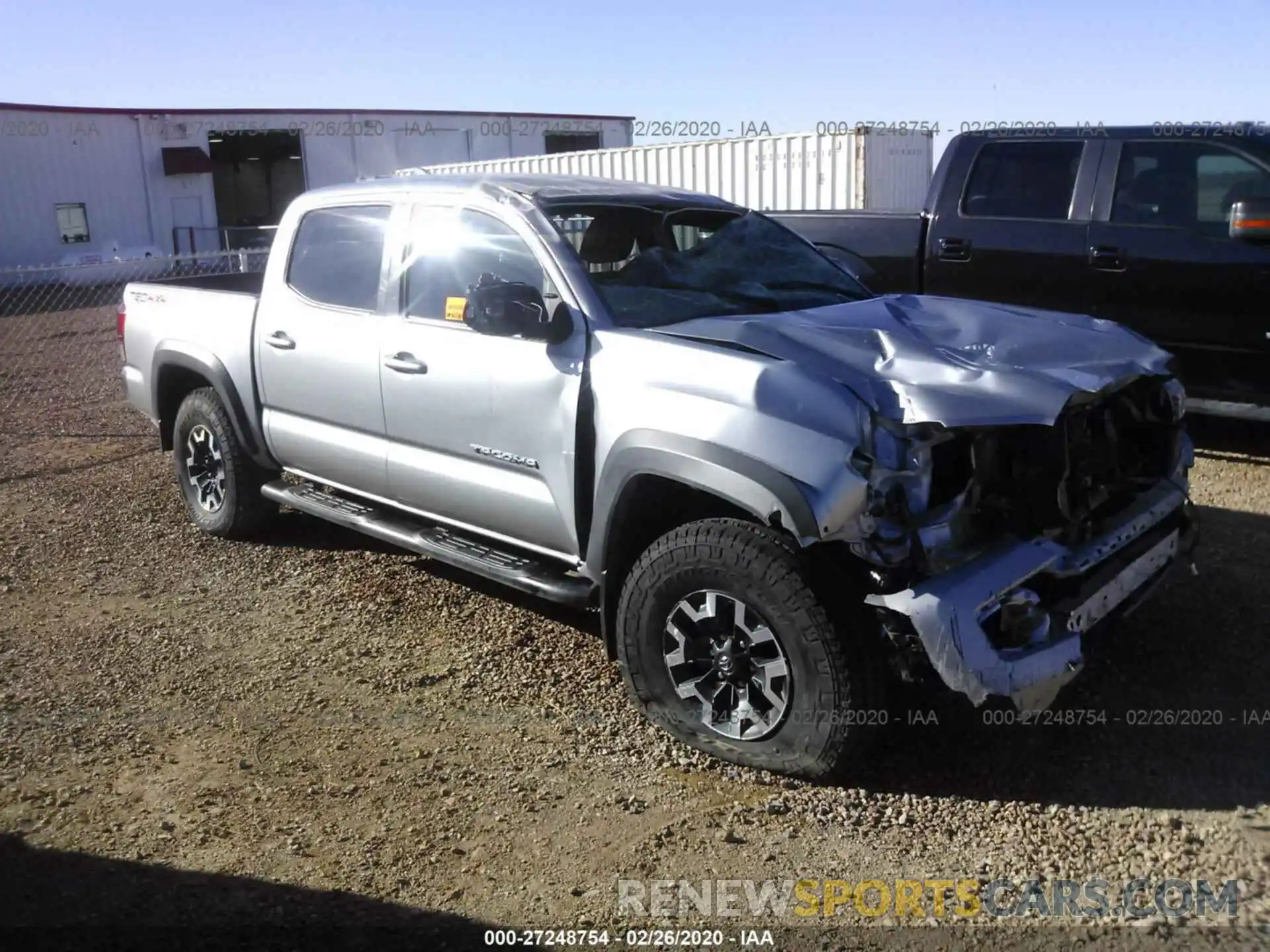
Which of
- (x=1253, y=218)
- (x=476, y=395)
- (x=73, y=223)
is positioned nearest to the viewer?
(x=476, y=395)

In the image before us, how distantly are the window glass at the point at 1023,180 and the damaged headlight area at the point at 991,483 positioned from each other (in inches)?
119

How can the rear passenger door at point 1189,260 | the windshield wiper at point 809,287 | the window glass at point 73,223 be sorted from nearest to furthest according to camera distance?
the windshield wiper at point 809,287, the rear passenger door at point 1189,260, the window glass at point 73,223

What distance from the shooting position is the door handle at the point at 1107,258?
6355 millimetres

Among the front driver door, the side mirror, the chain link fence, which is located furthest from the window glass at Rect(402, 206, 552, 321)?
the chain link fence

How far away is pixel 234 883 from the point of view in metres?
3.08

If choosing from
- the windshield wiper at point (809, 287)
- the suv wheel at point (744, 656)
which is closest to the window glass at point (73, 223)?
the windshield wiper at point (809, 287)

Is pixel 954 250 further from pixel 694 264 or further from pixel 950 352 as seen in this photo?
pixel 950 352

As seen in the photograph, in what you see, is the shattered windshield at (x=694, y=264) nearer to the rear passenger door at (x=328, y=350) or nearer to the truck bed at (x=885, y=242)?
the rear passenger door at (x=328, y=350)

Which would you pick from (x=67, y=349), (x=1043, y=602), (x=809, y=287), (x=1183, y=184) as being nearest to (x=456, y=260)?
(x=809, y=287)

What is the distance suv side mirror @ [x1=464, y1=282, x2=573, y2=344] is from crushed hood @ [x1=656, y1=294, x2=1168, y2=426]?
0.38 m

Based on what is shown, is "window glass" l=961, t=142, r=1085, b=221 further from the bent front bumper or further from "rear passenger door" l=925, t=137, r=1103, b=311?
the bent front bumper

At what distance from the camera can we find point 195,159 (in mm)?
28109

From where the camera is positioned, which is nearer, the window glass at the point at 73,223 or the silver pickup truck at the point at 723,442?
the silver pickup truck at the point at 723,442

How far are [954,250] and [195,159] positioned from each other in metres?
25.8
